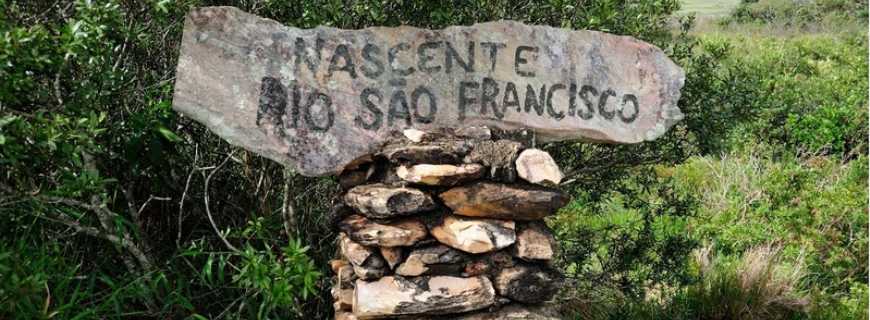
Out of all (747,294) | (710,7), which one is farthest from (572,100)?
(710,7)

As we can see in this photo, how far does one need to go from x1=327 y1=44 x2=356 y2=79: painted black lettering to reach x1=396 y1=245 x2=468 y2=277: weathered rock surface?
707 mm

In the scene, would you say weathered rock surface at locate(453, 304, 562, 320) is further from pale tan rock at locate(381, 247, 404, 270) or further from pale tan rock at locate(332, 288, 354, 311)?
pale tan rock at locate(332, 288, 354, 311)

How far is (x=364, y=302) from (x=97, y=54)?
49.7 inches

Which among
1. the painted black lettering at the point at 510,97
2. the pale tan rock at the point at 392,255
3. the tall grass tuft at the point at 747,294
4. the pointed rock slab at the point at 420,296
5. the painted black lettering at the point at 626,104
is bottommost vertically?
the tall grass tuft at the point at 747,294

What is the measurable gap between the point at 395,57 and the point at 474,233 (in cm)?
73

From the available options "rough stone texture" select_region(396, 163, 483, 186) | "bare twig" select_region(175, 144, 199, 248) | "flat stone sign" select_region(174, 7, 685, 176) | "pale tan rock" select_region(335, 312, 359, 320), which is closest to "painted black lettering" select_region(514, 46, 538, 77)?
"flat stone sign" select_region(174, 7, 685, 176)

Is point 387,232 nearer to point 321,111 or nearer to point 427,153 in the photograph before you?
point 427,153

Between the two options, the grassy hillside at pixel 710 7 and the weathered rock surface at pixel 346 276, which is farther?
the grassy hillside at pixel 710 7

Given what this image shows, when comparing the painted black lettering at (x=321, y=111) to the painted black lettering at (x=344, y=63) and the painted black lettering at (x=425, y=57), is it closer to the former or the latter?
the painted black lettering at (x=344, y=63)

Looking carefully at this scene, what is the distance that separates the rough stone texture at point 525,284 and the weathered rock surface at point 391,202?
379 mm

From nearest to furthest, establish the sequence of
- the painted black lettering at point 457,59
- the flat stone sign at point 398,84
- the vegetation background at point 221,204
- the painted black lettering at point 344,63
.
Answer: the vegetation background at point 221,204 < the flat stone sign at point 398,84 < the painted black lettering at point 344,63 < the painted black lettering at point 457,59

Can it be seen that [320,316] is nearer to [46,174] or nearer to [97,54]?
[46,174]

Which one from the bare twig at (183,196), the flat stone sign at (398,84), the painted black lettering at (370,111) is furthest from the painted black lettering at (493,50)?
the bare twig at (183,196)

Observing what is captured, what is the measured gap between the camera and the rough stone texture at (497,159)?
10.7 ft
